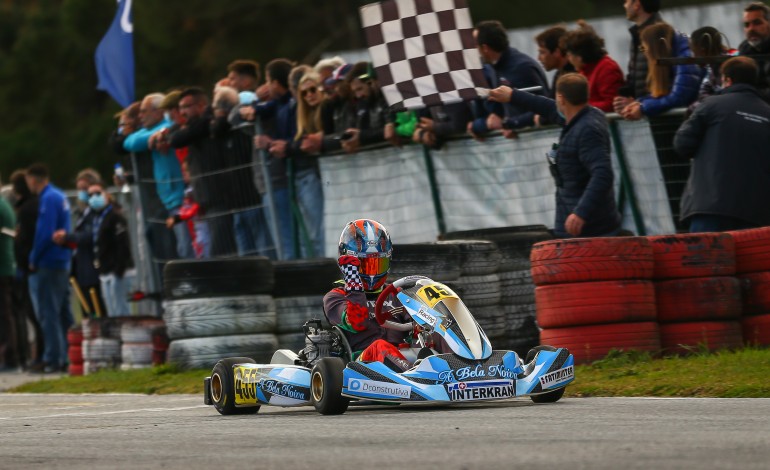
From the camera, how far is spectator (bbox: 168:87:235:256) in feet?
48.0

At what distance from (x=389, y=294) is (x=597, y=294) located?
1573 mm

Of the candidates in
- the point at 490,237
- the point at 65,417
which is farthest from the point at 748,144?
the point at 65,417

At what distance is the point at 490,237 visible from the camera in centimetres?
1076

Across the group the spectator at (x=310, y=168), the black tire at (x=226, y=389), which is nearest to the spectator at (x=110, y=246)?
the spectator at (x=310, y=168)

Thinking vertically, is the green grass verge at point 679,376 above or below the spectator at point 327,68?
below

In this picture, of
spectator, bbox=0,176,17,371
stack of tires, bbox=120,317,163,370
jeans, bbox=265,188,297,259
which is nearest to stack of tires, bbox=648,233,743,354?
jeans, bbox=265,188,297,259

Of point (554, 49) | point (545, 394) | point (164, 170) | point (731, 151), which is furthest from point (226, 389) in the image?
point (164, 170)

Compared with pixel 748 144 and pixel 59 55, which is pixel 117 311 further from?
pixel 59 55

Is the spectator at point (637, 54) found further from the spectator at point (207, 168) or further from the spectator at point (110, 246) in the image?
the spectator at point (110, 246)

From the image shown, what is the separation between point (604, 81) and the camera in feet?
37.2

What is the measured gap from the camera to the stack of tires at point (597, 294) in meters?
9.44

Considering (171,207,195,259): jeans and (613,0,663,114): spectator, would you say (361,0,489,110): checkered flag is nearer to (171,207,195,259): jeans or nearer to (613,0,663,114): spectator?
(613,0,663,114): spectator

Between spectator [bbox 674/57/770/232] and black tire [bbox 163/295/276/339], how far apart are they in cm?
322

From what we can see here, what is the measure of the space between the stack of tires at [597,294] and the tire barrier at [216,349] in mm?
2705
